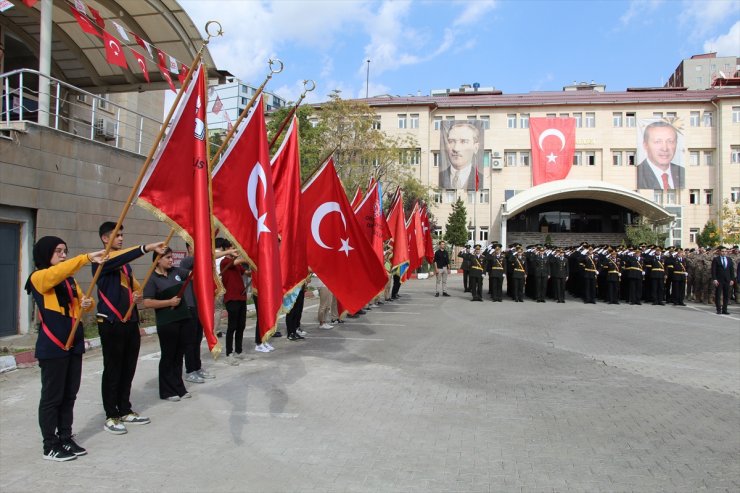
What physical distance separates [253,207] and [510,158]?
151 ft

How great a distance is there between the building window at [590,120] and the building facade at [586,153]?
0.08 metres

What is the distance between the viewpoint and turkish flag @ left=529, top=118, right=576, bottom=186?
47125mm

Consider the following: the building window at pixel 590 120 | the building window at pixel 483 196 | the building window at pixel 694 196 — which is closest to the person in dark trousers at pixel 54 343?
the building window at pixel 483 196

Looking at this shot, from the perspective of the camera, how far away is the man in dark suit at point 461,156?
48031mm

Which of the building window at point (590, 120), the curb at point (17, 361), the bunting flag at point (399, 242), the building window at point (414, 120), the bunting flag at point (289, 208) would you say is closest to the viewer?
the bunting flag at point (289, 208)

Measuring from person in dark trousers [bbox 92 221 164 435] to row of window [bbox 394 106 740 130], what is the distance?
42.5 metres

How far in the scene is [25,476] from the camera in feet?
13.6

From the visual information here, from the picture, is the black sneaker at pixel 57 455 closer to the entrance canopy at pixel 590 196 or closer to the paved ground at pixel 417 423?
the paved ground at pixel 417 423

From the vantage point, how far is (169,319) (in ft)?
20.1

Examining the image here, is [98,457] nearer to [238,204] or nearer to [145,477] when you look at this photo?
[145,477]

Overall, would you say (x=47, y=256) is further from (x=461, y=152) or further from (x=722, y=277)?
(x=461, y=152)

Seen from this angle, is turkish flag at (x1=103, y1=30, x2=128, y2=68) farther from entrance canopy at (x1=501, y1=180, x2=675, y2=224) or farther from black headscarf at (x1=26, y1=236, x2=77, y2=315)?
entrance canopy at (x1=501, y1=180, x2=675, y2=224)

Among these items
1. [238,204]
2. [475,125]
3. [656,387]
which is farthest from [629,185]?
[238,204]

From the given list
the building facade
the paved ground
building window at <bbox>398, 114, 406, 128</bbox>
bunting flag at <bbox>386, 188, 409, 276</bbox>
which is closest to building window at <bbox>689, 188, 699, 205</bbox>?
the building facade
